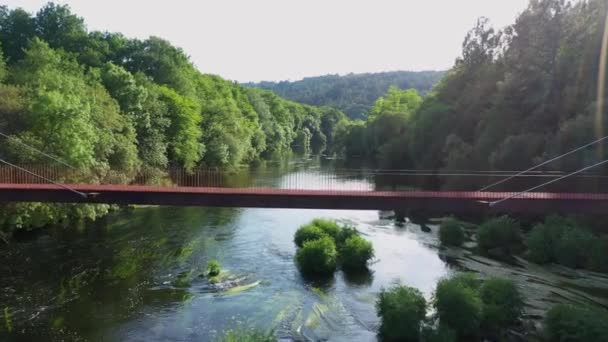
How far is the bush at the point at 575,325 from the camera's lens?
1606cm

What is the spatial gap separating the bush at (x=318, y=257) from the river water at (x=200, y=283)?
2.25ft

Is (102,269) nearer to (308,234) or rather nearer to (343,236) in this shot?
(308,234)

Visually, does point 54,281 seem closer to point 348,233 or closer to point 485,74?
point 348,233

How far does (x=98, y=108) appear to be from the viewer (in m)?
38.7

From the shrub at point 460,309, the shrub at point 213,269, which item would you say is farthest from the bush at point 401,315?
the shrub at point 213,269

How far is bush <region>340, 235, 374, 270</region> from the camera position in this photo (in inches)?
1039

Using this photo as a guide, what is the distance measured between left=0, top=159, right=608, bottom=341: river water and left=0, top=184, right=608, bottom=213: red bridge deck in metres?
4.52

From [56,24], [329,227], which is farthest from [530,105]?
[56,24]

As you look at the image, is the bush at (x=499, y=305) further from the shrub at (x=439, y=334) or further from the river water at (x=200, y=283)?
the river water at (x=200, y=283)

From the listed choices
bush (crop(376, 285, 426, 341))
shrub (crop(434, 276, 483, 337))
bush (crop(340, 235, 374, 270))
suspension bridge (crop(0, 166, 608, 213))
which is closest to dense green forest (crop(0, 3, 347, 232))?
suspension bridge (crop(0, 166, 608, 213))

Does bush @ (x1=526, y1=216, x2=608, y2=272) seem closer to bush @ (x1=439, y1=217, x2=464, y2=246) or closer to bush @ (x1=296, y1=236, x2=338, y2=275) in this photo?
bush @ (x1=439, y1=217, x2=464, y2=246)

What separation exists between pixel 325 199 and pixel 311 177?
44657 millimetres

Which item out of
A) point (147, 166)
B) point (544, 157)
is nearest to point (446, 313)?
point (544, 157)

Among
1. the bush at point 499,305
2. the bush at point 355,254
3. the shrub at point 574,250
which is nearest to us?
the bush at point 499,305
